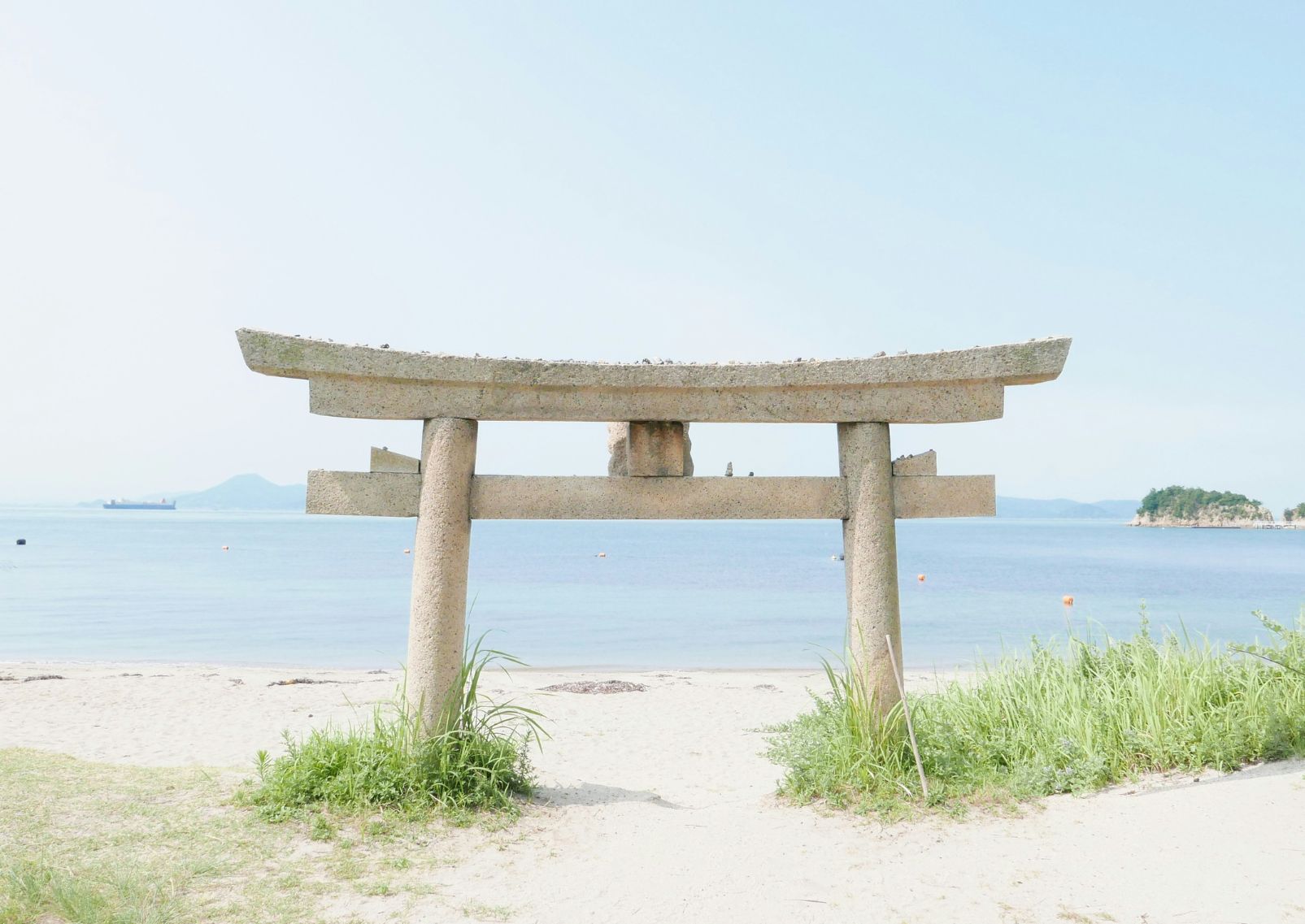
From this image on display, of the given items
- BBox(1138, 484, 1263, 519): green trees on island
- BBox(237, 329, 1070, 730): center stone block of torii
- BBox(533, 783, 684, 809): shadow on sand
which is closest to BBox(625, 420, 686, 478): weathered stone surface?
BBox(237, 329, 1070, 730): center stone block of torii

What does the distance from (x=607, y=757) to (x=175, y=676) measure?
769 centimetres

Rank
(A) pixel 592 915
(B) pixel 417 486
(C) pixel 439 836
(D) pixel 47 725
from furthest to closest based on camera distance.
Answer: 1. (D) pixel 47 725
2. (B) pixel 417 486
3. (C) pixel 439 836
4. (A) pixel 592 915

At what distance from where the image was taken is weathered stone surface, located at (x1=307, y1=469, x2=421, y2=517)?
4.77 m

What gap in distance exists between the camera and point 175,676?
38.0ft

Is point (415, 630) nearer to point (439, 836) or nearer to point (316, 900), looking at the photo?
point (439, 836)

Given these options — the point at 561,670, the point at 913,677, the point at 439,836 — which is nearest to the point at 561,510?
the point at 439,836

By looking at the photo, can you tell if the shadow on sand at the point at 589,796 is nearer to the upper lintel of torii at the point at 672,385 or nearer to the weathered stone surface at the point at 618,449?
the weathered stone surface at the point at 618,449

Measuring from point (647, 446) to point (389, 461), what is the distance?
1558mm

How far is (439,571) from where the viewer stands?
471cm

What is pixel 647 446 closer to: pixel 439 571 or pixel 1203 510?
pixel 439 571

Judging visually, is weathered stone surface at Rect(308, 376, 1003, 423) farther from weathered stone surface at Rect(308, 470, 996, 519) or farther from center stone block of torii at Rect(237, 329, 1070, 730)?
weathered stone surface at Rect(308, 470, 996, 519)

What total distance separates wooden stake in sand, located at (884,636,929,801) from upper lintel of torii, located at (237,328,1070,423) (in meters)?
1.42

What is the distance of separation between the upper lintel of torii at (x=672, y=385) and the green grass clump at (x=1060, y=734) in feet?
5.39

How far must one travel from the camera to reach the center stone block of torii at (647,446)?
15.6 ft
